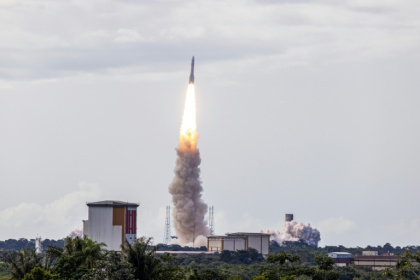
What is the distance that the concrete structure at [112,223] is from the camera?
595 feet

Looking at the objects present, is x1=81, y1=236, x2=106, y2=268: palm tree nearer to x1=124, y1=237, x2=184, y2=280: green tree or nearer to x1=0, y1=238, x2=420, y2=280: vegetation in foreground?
x1=0, y1=238, x2=420, y2=280: vegetation in foreground

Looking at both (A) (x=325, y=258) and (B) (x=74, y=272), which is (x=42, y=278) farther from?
(A) (x=325, y=258)

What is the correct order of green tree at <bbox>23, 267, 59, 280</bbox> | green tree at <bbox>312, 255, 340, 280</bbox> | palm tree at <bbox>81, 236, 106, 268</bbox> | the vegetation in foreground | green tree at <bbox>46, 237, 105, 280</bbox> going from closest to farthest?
the vegetation in foreground < green tree at <bbox>23, 267, 59, 280</bbox> < green tree at <bbox>312, 255, 340, 280</bbox> < green tree at <bbox>46, 237, 105, 280</bbox> < palm tree at <bbox>81, 236, 106, 268</bbox>

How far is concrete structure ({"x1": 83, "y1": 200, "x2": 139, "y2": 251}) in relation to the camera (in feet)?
595

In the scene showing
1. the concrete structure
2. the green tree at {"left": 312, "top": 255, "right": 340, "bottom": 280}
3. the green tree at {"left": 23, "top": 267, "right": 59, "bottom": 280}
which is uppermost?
the concrete structure

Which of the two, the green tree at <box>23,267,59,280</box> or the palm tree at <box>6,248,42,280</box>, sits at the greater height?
the palm tree at <box>6,248,42,280</box>

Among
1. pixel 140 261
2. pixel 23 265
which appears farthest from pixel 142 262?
pixel 23 265

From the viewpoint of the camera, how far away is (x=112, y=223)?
18325cm

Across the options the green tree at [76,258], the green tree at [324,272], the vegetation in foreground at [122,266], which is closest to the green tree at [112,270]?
the vegetation in foreground at [122,266]

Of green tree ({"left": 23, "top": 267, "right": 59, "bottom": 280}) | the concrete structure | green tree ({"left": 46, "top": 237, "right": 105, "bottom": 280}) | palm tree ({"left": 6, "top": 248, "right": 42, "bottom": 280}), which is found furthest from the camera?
the concrete structure

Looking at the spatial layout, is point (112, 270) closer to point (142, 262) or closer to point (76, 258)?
point (142, 262)

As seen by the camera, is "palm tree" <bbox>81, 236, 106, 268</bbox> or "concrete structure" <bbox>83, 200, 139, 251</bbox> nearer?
"palm tree" <bbox>81, 236, 106, 268</bbox>

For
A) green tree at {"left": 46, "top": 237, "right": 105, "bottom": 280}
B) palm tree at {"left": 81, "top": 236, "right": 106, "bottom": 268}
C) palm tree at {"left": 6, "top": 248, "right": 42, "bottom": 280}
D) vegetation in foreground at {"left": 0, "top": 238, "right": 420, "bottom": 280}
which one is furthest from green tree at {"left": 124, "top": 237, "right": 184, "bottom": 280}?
palm tree at {"left": 6, "top": 248, "right": 42, "bottom": 280}

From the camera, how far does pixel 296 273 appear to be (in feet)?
451
